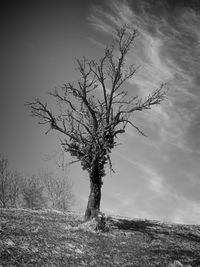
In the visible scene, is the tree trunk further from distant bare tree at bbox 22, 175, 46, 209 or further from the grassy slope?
distant bare tree at bbox 22, 175, 46, 209

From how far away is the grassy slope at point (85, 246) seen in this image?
12.0 m

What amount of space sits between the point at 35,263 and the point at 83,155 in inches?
475

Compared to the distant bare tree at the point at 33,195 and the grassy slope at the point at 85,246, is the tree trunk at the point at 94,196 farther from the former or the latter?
the distant bare tree at the point at 33,195

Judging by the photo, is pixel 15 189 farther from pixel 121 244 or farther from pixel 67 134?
pixel 121 244

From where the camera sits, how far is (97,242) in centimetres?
1602

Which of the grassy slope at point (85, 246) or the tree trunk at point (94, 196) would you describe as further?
the tree trunk at point (94, 196)

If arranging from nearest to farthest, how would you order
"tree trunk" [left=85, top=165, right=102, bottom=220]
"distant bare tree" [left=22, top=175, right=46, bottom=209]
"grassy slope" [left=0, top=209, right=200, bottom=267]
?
1. "grassy slope" [left=0, top=209, right=200, bottom=267]
2. "tree trunk" [left=85, top=165, right=102, bottom=220]
3. "distant bare tree" [left=22, top=175, right=46, bottom=209]

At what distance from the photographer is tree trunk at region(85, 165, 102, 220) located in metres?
20.5

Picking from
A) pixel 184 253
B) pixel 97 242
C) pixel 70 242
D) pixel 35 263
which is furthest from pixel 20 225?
pixel 184 253

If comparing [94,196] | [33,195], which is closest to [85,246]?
[94,196]

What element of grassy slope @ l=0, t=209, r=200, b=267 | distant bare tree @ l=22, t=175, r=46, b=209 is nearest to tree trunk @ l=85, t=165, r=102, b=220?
grassy slope @ l=0, t=209, r=200, b=267

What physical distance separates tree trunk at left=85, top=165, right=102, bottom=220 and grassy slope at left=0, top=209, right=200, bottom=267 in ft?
5.21

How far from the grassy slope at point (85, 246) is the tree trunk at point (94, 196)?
5.21 ft

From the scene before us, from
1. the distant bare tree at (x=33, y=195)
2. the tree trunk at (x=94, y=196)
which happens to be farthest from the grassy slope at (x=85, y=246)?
the distant bare tree at (x=33, y=195)
